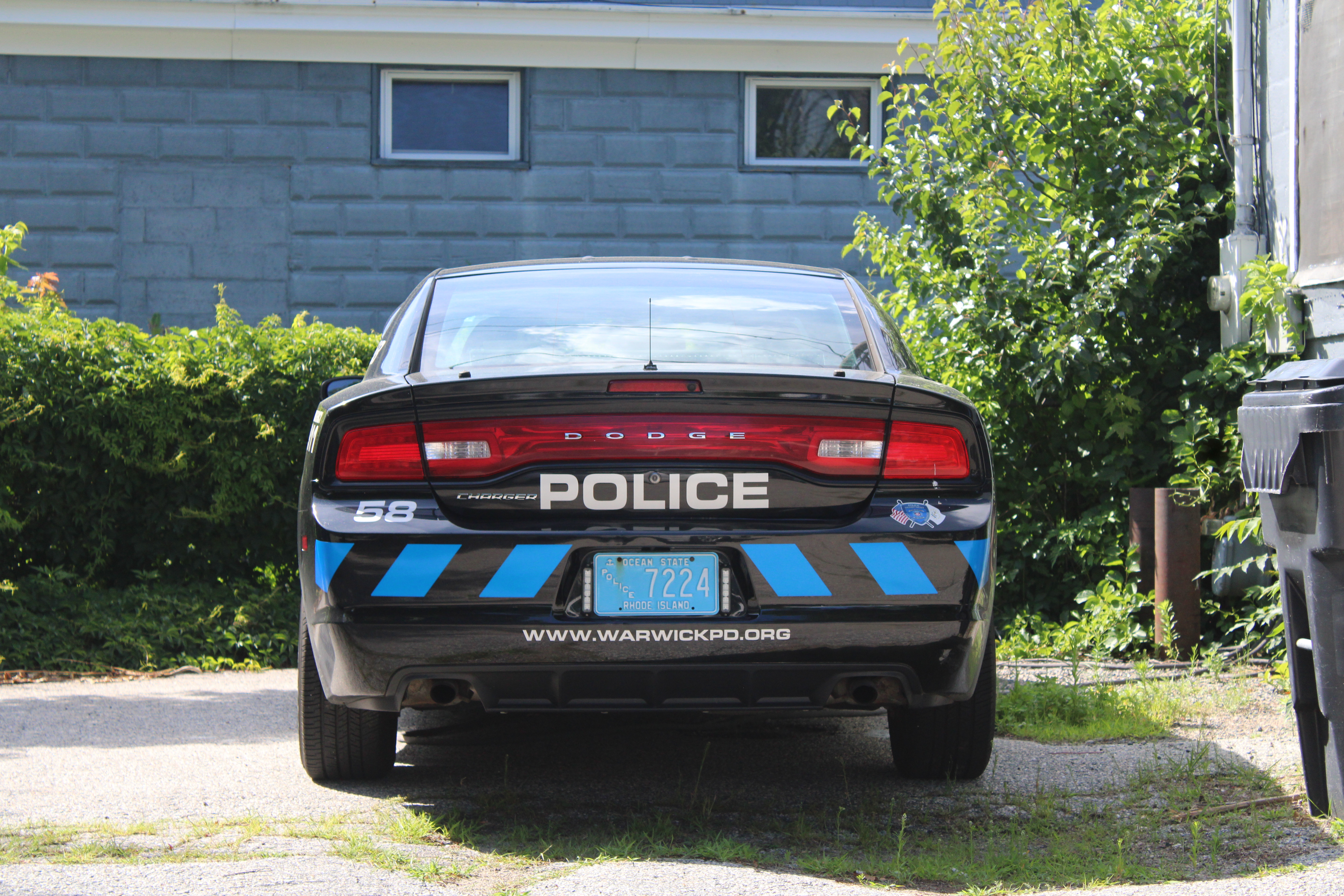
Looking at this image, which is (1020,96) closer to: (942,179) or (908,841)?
(942,179)

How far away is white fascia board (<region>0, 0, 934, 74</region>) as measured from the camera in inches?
380

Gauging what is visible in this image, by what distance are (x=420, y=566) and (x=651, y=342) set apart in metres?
0.95

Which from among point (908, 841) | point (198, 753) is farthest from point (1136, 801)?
point (198, 753)

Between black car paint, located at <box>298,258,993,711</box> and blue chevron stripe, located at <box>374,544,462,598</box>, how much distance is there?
2cm

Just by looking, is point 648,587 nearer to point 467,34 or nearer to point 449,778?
point 449,778

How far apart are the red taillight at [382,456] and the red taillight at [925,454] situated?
3.64 feet

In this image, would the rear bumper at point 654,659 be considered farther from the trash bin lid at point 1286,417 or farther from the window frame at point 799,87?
the window frame at point 799,87

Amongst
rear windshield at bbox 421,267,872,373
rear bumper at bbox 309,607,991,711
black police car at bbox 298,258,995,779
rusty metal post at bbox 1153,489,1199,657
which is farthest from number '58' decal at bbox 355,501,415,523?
rusty metal post at bbox 1153,489,1199,657

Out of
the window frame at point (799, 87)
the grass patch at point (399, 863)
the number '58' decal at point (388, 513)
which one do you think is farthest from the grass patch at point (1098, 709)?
the window frame at point (799, 87)

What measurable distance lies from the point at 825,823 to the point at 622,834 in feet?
1.75

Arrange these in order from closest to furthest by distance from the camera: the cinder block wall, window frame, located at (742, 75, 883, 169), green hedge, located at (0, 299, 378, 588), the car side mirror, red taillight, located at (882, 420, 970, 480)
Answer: red taillight, located at (882, 420, 970, 480) → the car side mirror → green hedge, located at (0, 299, 378, 588) → the cinder block wall → window frame, located at (742, 75, 883, 169)

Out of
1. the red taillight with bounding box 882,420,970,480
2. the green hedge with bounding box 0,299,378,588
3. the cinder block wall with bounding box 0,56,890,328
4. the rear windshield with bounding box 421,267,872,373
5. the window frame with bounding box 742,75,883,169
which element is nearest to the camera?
the red taillight with bounding box 882,420,970,480

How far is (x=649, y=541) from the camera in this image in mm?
3125

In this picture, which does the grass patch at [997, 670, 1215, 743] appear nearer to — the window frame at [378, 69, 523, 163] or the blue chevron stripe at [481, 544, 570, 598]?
the blue chevron stripe at [481, 544, 570, 598]
